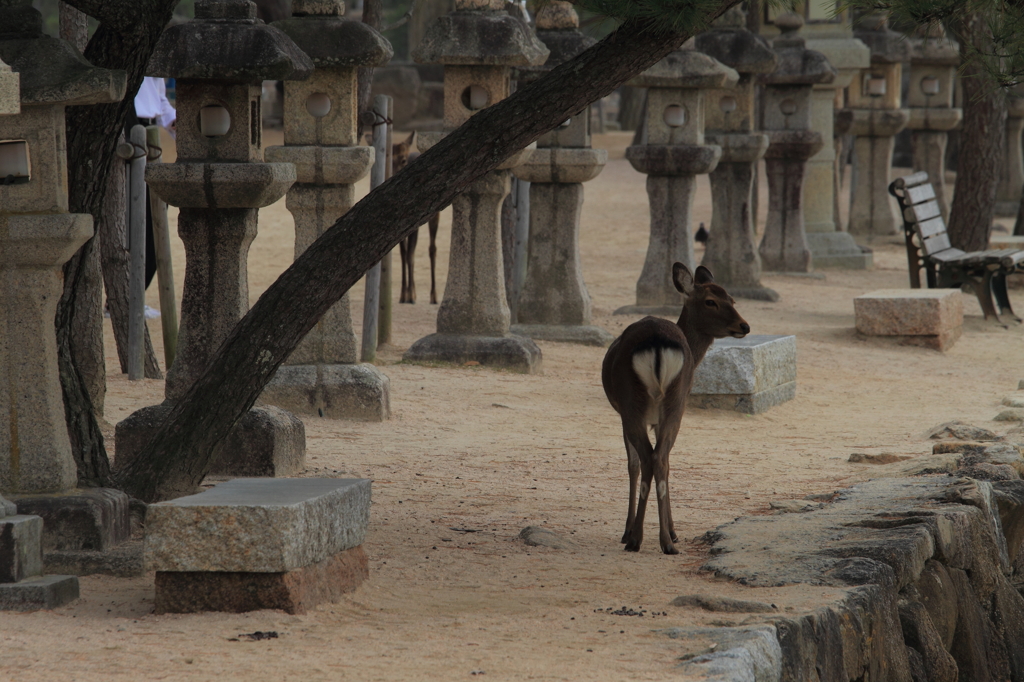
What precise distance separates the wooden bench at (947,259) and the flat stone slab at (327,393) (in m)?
7.44

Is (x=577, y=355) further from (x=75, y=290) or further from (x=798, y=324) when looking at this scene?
(x=75, y=290)

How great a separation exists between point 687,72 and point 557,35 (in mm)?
1968

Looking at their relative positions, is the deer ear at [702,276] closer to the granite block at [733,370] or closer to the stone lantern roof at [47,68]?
the granite block at [733,370]

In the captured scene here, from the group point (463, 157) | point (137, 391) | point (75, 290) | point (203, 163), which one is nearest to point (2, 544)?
point (75, 290)

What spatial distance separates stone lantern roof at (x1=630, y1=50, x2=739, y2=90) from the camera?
43.1ft

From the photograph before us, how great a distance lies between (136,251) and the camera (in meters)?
9.25

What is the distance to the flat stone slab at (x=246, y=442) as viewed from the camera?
263 inches

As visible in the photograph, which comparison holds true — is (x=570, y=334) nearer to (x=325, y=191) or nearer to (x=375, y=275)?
(x=375, y=275)

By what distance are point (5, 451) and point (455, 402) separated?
14.7 feet

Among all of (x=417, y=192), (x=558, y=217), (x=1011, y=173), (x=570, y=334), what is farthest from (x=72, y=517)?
(x=1011, y=173)

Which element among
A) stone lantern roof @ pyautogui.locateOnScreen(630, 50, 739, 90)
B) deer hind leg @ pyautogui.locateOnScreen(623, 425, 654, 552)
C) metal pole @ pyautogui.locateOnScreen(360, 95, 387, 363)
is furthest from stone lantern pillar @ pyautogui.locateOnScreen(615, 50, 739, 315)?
deer hind leg @ pyautogui.locateOnScreen(623, 425, 654, 552)

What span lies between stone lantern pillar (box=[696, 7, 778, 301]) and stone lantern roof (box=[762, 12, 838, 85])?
6.84ft

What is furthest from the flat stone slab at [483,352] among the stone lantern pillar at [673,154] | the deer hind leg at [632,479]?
the deer hind leg at [632,479]

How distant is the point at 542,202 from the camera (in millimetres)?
11891
